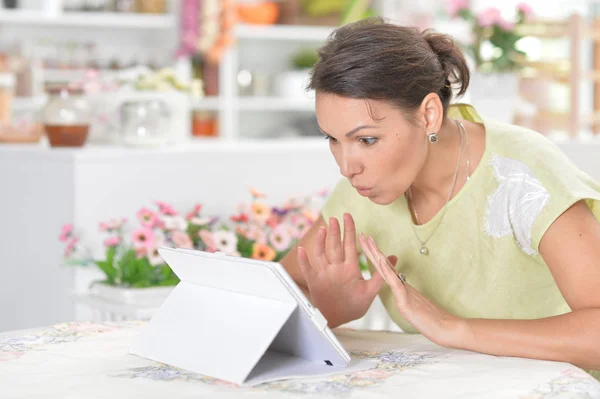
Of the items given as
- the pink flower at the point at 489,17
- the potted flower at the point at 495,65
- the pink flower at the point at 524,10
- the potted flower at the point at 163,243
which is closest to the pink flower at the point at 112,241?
the potted flower at the point at 163,243

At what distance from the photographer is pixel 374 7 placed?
631cm

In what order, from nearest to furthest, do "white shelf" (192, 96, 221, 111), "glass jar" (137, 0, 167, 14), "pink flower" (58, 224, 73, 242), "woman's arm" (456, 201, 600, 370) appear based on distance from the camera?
"woman's arm" (456, 201, 600, 370) → "pink flower" (58, 224, 73, 242) → "glass jar" (137, 0, 167, 14) → "white shelf" (192, 96, 221, 111)

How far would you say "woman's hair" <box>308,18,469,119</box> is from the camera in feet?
4.98

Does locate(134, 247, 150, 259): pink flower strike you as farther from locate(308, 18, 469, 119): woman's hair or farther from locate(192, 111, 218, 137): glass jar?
locate(192, 111, 218, 137): glass jar

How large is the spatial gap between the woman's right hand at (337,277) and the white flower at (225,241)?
2.55ft

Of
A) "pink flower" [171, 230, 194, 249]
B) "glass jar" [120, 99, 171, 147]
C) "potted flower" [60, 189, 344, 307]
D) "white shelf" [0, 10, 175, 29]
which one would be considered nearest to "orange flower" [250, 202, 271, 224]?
"potted flower" [60, 189, 344, 307]

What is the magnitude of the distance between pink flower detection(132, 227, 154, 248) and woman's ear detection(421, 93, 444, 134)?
3.10ft

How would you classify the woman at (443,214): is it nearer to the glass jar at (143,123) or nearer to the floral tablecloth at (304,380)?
the floral tablecloth at (304,380)

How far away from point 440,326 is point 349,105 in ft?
1.18

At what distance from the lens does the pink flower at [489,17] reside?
11.4 ft

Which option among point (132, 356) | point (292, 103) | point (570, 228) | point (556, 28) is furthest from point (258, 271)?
point (292, 103)

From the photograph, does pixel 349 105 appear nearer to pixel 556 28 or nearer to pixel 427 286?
pixel 427 286

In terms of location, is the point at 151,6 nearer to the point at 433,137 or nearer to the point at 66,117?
the point at 66,117

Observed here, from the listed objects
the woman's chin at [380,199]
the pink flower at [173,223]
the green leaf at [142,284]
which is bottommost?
the green leaf at [142,284]
